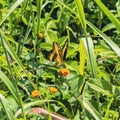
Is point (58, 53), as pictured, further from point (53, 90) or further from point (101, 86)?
point (101, 86)

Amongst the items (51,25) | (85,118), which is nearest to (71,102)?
(85,118)

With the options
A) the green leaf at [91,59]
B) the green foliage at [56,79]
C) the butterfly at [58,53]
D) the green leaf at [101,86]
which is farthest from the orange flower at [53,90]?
the green leaf at [91,59]

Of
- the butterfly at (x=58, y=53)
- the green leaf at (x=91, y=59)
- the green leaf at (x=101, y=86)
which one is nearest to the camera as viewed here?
the green leaf at (x=91, y=59)

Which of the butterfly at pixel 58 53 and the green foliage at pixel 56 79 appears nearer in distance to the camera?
the green foliage at pixel 56 79

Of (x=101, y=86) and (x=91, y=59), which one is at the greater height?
(x=91, y=59)

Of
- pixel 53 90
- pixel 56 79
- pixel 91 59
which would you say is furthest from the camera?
pixel 56 79

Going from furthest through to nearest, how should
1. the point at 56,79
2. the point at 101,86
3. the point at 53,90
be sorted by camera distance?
the point at 56,79 < the point at 53,90 < the point at 101,86

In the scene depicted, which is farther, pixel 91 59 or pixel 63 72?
pixel 63 72

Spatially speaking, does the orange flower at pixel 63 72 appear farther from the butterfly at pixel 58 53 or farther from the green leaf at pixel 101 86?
the green leaf at pixel 101 86

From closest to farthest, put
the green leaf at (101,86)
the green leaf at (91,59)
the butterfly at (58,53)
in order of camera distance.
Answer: the green leaf at (91,59) < the green leaf at (101,86) < the butterfly at (58,53)

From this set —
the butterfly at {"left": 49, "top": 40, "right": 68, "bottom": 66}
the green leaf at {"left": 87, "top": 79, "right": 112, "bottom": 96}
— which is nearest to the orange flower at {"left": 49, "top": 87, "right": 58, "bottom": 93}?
the butterfly at {"left": 49, "top": 40, "right": 68, "bottom": 66}

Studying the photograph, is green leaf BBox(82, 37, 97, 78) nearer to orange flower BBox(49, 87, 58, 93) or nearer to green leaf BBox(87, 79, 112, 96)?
green leaf BBox(87, 79, 112, 96)

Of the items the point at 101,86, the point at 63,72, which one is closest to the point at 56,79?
the point at 63,72
